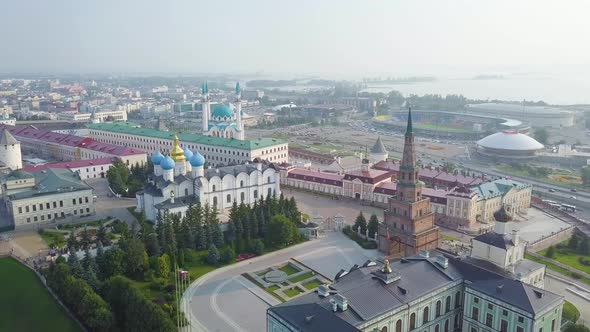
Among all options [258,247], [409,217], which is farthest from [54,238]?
[409,217]

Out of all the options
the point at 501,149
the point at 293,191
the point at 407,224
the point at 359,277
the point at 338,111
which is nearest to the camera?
the point at 359,277

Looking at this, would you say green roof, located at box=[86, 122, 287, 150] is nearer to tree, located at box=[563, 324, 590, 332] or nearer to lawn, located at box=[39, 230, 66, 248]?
lawn, located at box=[39, 230, 66, 248]

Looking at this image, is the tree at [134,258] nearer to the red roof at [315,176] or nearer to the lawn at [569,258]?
the red roof at [315,176]

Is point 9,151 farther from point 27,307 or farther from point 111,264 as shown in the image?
point 27,307

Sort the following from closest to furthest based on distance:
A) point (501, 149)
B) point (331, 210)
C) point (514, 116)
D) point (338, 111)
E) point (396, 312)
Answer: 1. point (396, 312)
2. point (331, 210)
3. point (501, 149)
4. point (514, 116)
5. point (338, 111)

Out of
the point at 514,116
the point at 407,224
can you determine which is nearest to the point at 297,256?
the point at 407,224

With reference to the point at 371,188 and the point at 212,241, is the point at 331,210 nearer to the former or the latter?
the point at 371,188

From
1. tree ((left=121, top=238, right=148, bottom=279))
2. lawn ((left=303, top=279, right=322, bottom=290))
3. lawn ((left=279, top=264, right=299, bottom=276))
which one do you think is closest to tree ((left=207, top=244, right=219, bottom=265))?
tree ((left=121, top=238, right=148, bottom=279))
